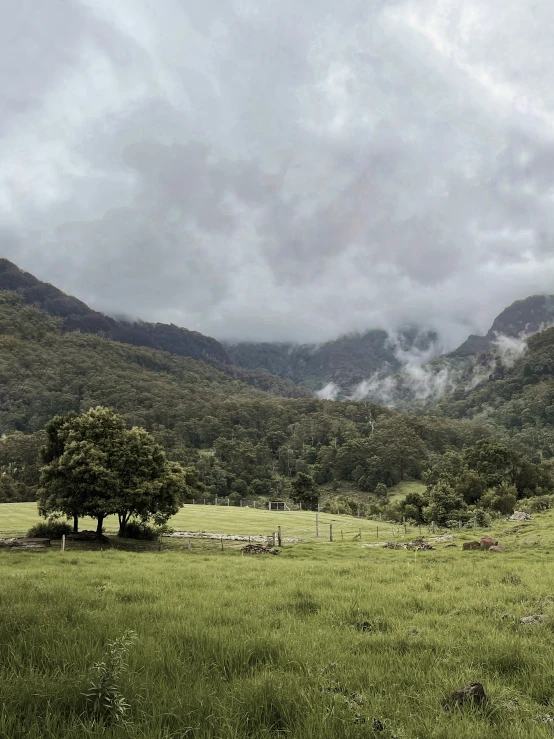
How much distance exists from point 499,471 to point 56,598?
94129mm

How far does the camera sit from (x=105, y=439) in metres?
35.1

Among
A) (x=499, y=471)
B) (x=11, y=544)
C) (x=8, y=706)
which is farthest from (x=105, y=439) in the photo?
(x=499, y=471)

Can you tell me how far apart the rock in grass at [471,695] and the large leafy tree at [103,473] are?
31.3 meters

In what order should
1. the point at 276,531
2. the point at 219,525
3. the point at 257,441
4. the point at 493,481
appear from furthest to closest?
the point at 257,441
the point at 493,481
the point at 219,525
the point at 276,531

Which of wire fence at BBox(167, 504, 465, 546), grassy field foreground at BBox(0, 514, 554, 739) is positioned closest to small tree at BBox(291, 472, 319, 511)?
wire fence at BBox(167, 504, 465, 546)

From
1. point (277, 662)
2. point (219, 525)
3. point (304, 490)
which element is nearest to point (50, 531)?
point (219, 525)

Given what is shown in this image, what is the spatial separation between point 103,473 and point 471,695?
105ft

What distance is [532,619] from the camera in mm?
7844

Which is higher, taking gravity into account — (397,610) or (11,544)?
(397,610)

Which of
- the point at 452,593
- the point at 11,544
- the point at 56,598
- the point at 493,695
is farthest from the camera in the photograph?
the point at 11,544

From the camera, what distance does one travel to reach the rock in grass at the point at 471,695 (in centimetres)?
436

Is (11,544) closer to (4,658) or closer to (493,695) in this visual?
(4,658)

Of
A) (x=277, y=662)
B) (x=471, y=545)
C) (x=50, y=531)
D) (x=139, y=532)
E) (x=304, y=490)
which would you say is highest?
(x=277, y=662)

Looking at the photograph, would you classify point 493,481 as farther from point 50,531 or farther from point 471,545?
point 50,531
